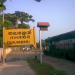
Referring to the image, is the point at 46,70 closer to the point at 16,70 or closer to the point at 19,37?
the point at 16,70

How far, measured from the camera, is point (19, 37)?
1195 inches

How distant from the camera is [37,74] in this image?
18.9 meters

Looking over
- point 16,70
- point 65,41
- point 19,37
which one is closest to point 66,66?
point 19,37

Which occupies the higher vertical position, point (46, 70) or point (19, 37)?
point (19, 37)

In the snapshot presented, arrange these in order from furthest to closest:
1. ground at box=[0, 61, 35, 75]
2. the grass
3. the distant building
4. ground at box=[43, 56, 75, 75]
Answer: the distant building < ground at box=[43, 56, 75, 75] < ground at box=[0, 61, 35, 75] < the grass

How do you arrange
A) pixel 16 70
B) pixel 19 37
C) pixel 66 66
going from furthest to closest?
1. pixel 19 37
2. pixel 66 66
3. pixel 16 70

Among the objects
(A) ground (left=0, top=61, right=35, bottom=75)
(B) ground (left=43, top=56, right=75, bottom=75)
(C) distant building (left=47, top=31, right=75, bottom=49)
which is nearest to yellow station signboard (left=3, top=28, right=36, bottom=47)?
(B) ground (left=43, top=56, right=75, bottom=75)

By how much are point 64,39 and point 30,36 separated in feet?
22.8

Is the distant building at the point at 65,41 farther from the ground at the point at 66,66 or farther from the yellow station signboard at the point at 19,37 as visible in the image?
the yellow station signboard at the point at 19,37

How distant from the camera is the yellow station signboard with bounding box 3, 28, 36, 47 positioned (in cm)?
3025

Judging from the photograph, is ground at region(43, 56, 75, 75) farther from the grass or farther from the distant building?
the distant building

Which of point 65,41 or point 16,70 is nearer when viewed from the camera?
point 16,70

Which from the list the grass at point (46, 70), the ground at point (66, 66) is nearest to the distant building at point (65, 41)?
the ground at point (66, 66)

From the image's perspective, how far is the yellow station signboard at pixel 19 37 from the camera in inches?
1191
